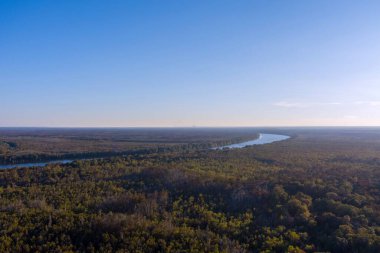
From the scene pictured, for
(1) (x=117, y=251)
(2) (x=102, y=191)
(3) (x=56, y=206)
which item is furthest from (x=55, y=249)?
(2) (x=102, y=191)

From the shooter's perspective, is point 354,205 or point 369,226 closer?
point 369,226

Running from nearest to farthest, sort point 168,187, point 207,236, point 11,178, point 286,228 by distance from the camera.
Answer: point 207,236 < point 286,228 < point 168,187 < point 11,178

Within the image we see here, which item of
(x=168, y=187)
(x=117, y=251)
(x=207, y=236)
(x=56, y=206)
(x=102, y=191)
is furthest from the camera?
(x=168, y=187)

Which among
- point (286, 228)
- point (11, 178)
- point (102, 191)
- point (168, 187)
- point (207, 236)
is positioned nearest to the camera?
point (207, 236)

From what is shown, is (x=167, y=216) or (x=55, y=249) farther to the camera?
(x=167, y=216)

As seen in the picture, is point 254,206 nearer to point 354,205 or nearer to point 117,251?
point 354,205

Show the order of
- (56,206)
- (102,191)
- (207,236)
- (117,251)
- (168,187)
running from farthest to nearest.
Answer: (168,187)
(102,191)
(56,206)
(207,236)
(117,251)

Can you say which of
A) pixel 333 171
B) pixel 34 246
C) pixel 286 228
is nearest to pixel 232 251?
pixel 286 228

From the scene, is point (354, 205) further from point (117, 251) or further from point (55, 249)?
point (55, 249)
